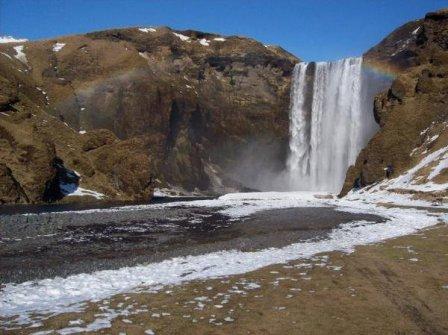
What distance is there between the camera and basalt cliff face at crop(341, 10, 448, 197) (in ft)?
173

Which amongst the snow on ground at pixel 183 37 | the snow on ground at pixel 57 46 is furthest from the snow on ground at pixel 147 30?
the snow on ground at pixel 57 46

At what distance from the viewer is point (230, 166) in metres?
99.6

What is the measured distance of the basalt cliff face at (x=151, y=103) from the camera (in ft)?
207

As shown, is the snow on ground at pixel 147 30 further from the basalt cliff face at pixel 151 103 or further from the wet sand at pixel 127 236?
the wet sand at pixel 127 236

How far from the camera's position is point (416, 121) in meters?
58.5

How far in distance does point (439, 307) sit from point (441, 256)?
6.94 metres

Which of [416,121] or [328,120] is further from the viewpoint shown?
[328,120]

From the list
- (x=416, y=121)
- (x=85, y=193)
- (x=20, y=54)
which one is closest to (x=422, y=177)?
(x=416, y=121)

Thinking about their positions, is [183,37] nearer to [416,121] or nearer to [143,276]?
[416,121]

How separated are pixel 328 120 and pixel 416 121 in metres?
31.2

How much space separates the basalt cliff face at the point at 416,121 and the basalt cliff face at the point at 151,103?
31.6 m

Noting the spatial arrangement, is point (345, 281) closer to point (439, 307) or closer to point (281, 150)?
point (439, 307)

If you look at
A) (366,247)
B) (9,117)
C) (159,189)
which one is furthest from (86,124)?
(366,247)

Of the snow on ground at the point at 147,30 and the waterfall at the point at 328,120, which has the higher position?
the snow on ground at the point at 147,30
